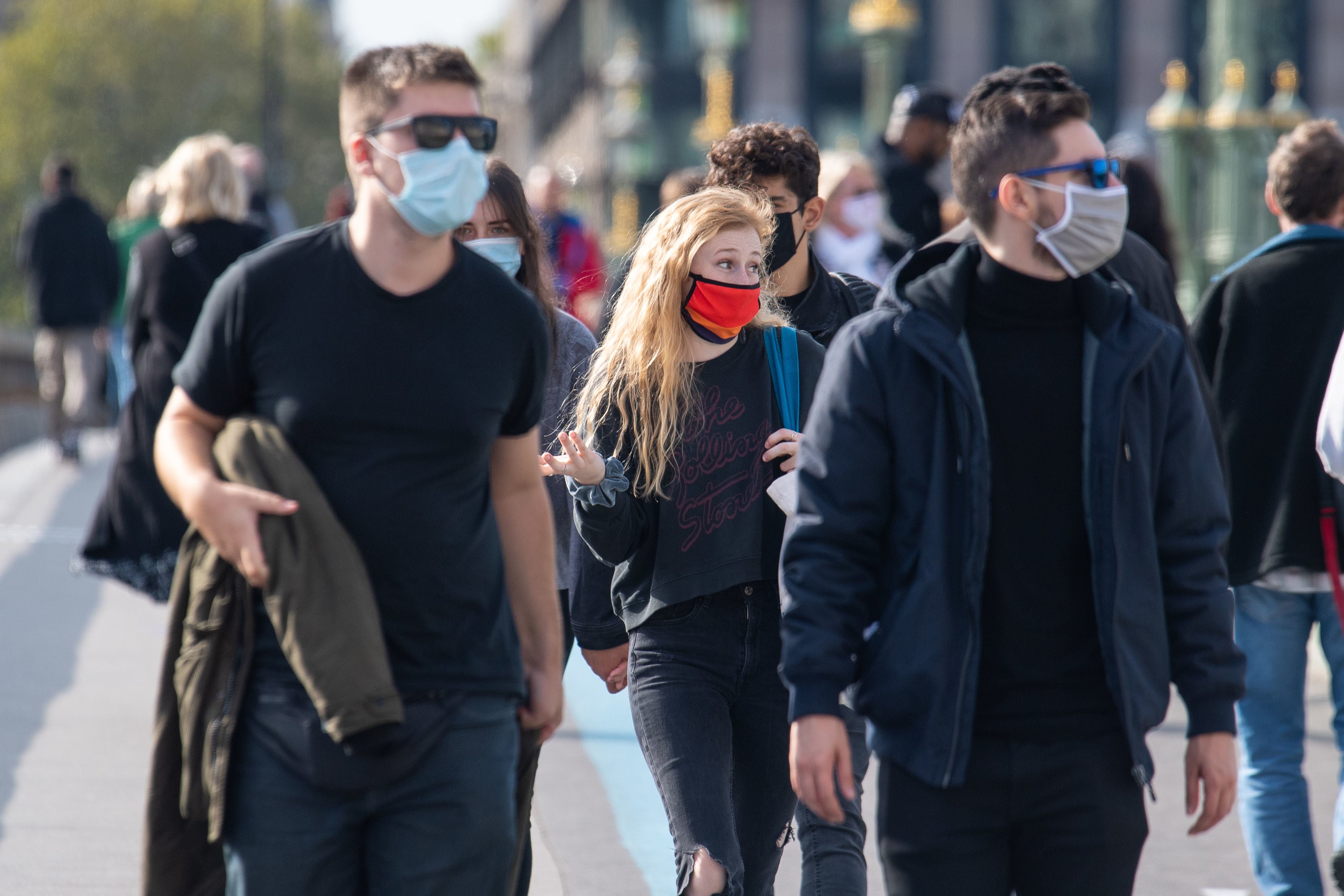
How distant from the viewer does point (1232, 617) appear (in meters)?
3.14

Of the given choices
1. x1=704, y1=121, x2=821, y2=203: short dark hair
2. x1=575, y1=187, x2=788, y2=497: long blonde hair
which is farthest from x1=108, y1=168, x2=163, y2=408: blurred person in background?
x1=575, y1=187, x2=788, y2=497: long blonde hair

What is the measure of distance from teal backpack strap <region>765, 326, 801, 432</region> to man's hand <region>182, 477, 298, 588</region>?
1.56m

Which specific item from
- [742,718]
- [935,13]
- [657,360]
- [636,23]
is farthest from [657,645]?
[636,23]

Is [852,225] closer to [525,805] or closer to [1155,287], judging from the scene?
[1155,287]

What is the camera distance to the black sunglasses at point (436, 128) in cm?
305

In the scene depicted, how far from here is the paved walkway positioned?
18.0 ft

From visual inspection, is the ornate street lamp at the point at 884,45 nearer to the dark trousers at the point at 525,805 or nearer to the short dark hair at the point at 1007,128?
the dark trousers at the point at 525,805

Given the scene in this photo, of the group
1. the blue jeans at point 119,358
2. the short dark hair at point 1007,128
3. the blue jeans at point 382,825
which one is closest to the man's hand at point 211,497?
the blue jeans at point 382,825

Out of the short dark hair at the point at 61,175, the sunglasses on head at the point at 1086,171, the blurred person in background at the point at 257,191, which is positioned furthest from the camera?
the short dark hair at the point at 61,175

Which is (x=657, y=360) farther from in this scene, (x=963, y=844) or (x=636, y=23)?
(x=636, y=23)

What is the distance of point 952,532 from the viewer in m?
3.06

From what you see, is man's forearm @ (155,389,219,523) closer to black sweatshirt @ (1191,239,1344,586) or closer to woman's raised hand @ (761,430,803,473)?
woman's raised hand @ (761,430,803,473)

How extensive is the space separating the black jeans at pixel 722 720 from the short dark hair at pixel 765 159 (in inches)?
46.1

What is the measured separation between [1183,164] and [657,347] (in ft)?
33.5
